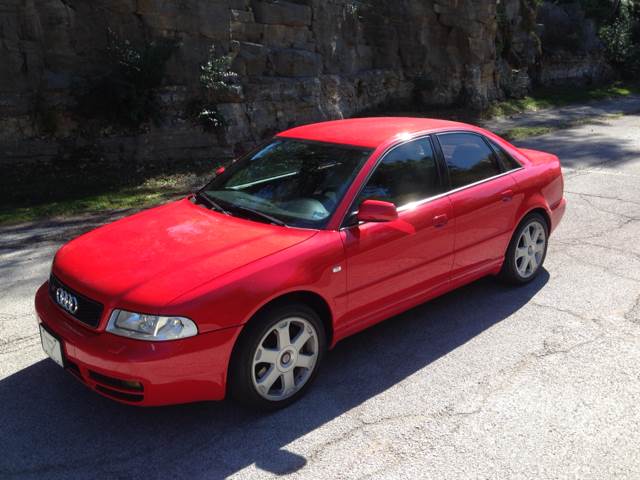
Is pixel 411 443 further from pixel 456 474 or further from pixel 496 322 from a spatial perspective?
pixel 496 322

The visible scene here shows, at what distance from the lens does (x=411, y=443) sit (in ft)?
10.9

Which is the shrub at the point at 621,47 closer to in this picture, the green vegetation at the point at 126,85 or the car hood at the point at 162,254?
the green vegetation at the point at 126,85

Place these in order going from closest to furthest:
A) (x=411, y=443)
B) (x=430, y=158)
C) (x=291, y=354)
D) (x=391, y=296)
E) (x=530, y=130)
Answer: (x=411, y=443), (x=291, y=354), (x=391, y=296), (x=430, y=158), (x=530, y=130)

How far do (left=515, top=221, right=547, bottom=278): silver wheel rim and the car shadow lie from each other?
3.69 ft

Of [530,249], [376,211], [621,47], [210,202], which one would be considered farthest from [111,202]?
[621,47]

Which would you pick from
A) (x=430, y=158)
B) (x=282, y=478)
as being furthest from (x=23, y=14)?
(x=282, y=478)

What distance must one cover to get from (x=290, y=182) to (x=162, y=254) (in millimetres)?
1111

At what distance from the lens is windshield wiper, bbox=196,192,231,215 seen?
4.30m

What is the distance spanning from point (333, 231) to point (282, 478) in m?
1.50

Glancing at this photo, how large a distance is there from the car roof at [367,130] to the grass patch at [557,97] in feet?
45.0

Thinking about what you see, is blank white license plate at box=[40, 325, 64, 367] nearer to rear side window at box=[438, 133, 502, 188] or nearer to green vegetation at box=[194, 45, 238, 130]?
rear side window at box=[438, 133, 502, 188]

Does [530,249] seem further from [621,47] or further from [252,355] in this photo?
[621,47]

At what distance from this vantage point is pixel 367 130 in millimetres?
4699

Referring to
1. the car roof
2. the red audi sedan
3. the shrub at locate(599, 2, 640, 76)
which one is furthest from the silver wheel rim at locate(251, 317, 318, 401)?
the shrub at locate(599, 2, 640, 76)
